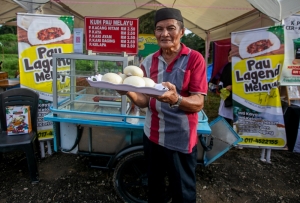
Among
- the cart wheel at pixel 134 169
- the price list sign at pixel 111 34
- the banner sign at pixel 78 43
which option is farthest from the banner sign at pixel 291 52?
the banner sign at pixel 78 43

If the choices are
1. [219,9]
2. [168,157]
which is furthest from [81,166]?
[219,9]

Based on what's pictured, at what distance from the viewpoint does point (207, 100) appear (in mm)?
7250

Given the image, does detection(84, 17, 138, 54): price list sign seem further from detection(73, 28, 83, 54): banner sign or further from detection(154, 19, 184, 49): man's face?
detection(154, 19, 184, 49): man's face

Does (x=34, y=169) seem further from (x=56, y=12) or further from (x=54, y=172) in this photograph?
(x=56, y=12)

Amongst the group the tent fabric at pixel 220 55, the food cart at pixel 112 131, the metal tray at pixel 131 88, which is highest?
the tent fabric at pixel 220 55

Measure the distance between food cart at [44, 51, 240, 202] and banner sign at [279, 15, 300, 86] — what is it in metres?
1.42

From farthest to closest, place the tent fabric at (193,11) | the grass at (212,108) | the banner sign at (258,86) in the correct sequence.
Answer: the grass at (212,108) → the tent fabric at (193,11) → the banner sign at (258,86)

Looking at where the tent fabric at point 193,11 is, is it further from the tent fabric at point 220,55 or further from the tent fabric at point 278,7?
the tent fabric at point 278,7

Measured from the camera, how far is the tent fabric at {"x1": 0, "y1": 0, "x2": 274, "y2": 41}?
4.83 metres

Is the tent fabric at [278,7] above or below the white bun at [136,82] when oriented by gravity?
above

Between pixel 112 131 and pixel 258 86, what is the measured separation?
7.42 feet

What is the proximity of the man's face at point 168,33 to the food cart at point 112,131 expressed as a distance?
2.21 ft

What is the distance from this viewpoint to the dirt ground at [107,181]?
2.49m

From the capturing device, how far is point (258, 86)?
3.13 meters
